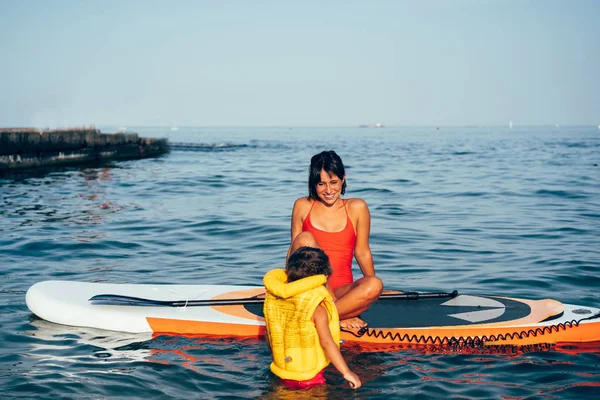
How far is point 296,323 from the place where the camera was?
4719mm

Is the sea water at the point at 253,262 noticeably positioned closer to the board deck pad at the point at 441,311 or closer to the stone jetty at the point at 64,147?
the board deck pad at the point at 441,311

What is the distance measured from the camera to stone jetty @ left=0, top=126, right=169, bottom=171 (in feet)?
91.8

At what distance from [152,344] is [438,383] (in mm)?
2683

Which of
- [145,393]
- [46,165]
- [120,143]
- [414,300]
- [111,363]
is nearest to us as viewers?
[145,393]

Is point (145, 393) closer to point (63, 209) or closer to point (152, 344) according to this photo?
point (152, 344)

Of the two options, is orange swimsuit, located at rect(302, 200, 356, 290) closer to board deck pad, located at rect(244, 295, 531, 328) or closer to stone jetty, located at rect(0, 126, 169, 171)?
board deck pad, located at rect(244, 295, 531, 328)

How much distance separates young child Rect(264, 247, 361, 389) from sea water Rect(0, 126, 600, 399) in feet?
1.01

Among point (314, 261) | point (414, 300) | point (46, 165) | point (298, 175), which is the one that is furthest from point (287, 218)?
point (46, 165)

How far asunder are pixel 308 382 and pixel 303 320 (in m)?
0.56

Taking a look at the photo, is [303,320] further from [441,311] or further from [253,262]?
[253,262]

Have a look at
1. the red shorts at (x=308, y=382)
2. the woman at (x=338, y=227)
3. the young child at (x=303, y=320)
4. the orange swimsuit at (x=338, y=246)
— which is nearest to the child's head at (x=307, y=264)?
the young child at (x=303, y=320)

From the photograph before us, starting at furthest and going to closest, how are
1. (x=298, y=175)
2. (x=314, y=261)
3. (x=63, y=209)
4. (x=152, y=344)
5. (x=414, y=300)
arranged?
(x=298, y=175)
(x=63, y=209)
(x=414, y=300)
(x=152, y=344)
(x=314, y=261)

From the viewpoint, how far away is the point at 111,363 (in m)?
5.85

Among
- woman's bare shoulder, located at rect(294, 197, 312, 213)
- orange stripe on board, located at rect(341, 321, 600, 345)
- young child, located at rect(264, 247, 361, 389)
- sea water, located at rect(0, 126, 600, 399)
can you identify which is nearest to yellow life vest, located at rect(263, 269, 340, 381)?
young child, located at rect(264, 247, 361, 389)
